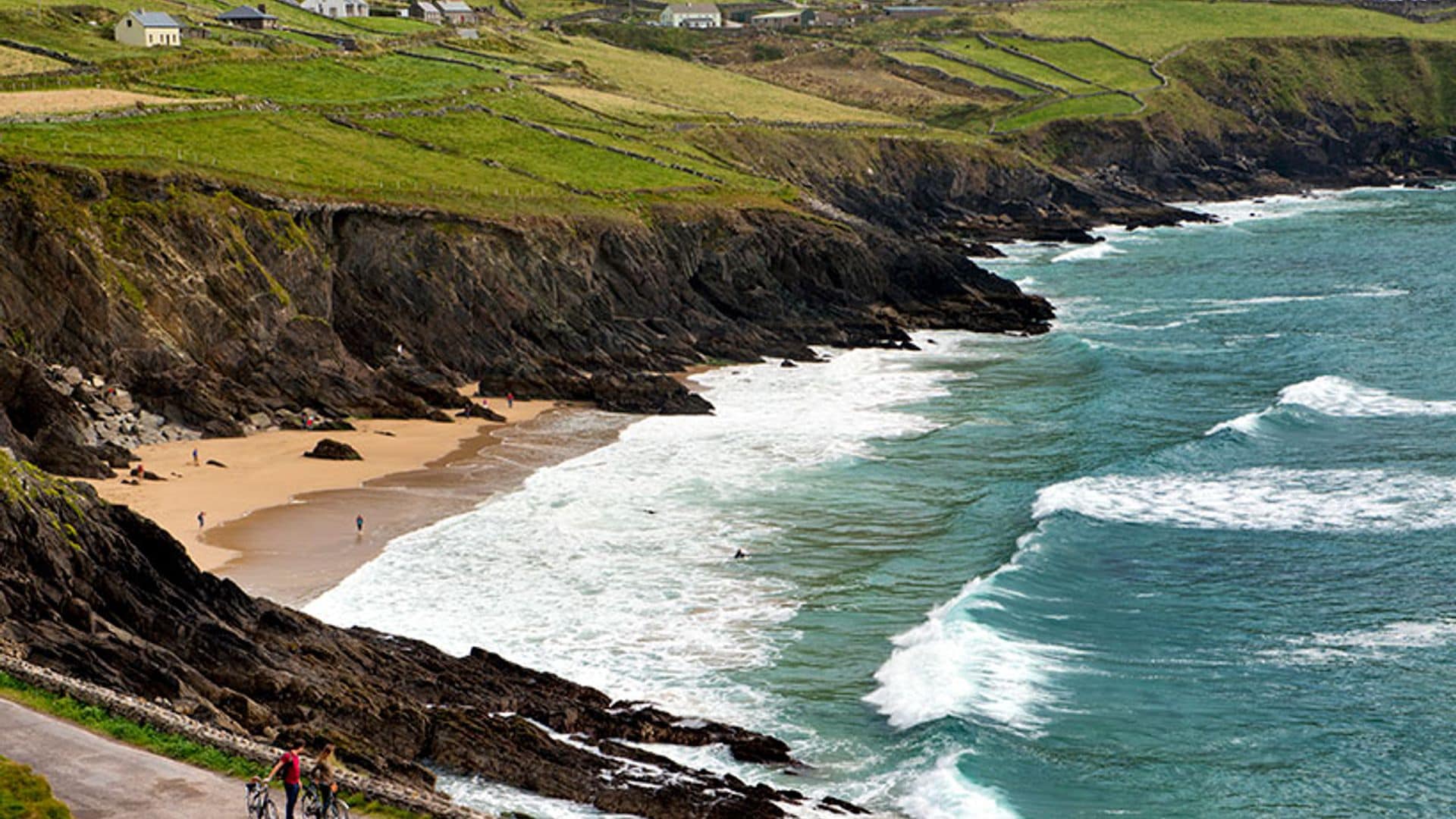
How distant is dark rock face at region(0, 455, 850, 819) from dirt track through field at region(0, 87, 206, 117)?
5210 centimetres

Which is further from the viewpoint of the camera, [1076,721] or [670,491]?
→ [670,491]

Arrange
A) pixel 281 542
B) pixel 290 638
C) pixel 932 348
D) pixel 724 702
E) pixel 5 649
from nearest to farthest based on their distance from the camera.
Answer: pixel 5 649 < pixel 290 638 < pixel 724 702 < pixel 281 542 < pixel 932 348

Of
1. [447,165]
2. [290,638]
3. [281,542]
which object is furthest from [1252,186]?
[290,638]

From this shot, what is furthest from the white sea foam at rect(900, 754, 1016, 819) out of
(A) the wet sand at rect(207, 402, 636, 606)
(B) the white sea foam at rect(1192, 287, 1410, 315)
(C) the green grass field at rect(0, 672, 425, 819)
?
(B) the white sea foam at rect(1192, 287, 1410, 315)

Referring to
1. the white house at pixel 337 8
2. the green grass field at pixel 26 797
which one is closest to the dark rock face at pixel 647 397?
the green grass field at pixel 26 797

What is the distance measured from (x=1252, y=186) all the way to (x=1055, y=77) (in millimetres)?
24174

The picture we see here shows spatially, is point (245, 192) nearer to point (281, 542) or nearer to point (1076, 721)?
point (281, 542)

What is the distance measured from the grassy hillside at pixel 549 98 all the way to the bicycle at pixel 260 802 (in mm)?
55270

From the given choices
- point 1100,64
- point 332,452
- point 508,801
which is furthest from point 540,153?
point 1100,64

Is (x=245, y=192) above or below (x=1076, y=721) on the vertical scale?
above

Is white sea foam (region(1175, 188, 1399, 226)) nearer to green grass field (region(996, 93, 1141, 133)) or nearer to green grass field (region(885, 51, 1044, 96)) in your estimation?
green grass field (region(996, 93, 1141, 133))

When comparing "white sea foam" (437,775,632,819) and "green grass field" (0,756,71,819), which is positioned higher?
"green grass field" (0,756,71,819)

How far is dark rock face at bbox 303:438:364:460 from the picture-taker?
224 feet

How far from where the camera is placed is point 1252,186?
177 m
